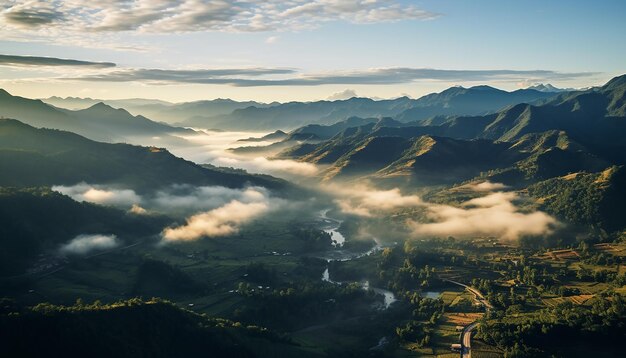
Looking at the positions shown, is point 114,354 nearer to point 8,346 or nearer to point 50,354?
point 50,354

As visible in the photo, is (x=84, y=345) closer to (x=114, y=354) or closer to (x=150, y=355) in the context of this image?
(x=114, y=354)

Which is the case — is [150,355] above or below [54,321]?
below

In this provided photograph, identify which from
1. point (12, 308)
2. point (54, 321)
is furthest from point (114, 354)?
point (12, 308)

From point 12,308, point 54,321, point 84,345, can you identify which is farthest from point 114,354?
point 12,308

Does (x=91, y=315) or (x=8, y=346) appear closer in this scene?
(x=8, y=346)

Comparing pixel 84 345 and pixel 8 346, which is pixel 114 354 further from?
pixel 8 346

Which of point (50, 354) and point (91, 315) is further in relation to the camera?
point (91, 315)

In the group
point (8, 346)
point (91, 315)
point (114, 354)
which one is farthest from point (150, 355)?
point (8, 346)
